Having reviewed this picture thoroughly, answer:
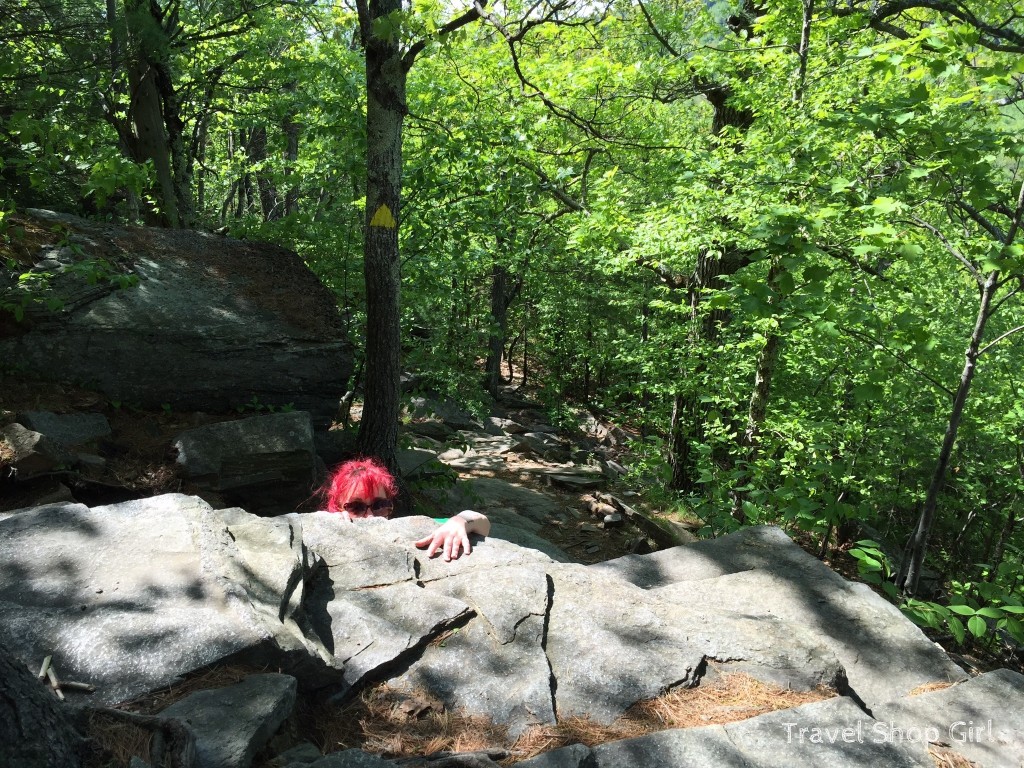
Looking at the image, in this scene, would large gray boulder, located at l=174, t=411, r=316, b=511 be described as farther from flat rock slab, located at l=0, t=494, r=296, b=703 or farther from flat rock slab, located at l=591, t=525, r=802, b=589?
flat rock slab, located at l=591, t=525, r=802, b=589

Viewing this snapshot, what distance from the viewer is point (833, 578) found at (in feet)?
13.2

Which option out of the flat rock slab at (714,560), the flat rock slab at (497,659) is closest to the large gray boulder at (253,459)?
the flat rock slab at (497,659)

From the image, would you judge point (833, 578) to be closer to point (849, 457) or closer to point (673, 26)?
point (849, 457)

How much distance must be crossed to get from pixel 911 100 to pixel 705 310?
5.13 meters

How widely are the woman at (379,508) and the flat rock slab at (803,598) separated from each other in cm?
97

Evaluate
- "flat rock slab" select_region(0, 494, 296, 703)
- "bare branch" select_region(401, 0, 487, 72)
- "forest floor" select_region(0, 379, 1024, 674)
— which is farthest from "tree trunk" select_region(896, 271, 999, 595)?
"flat rock slab" select_region(0, 494, 296, 703)

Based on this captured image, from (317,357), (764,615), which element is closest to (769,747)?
(764,615)

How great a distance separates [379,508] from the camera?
439 centimetres

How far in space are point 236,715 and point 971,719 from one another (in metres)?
2.99

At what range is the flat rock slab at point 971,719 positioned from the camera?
261cm

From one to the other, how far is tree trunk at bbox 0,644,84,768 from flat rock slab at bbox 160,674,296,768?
1.37 ft

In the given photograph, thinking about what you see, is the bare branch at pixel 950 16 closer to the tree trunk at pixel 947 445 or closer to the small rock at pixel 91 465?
the tree trunk at pixel 947 445

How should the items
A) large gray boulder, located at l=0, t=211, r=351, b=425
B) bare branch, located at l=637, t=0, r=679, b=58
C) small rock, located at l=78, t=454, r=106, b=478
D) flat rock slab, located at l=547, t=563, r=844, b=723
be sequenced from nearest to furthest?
flat rock slab, located at l=547, t=563, r=844, b=723, small rock, located at l=78, t=454, r=106, b=478, bare branch, located at l=637, t=0, r=679, b=58, large gray boulder, located at l=0, t=211, r=351, b=425

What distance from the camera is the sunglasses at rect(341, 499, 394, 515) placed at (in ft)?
13.9
